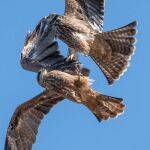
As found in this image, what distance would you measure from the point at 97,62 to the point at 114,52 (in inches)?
13.7

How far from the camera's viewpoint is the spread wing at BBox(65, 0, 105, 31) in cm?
1691

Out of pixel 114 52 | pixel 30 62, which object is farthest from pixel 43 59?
pixel 114 52

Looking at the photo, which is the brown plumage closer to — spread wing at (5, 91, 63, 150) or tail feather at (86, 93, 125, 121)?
tail feather at (86, 93, 125, 121)

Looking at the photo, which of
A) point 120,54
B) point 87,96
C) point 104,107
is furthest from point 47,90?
point 120,54

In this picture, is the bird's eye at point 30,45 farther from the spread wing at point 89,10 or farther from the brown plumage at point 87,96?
the brown plumage at point 87,96

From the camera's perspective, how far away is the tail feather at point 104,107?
14844 millimetres

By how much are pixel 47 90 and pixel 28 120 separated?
142 centimetres

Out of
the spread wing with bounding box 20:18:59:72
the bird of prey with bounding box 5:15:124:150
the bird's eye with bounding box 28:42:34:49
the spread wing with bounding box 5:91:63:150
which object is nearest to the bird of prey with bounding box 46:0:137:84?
the spread wing with bounding box 20:18:59:72

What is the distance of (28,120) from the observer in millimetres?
16938

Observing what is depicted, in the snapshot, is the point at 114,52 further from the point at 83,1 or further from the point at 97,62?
the point at 83,1

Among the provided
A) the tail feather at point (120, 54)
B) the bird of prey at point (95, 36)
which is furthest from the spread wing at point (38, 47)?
the tail feather at point (120, 54)

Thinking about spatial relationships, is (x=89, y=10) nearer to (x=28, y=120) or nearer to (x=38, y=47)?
(x=38, y=47)

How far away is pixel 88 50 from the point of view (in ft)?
53.2

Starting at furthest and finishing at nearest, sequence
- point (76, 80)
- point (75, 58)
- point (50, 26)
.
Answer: point (50, 26), point (75, 58), point (76, 80)
